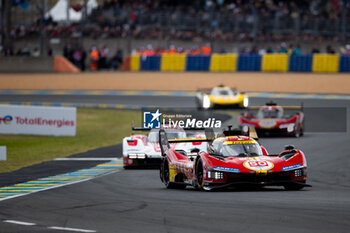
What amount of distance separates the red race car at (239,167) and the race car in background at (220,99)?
21.1 metres

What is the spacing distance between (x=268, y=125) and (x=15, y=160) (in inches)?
353

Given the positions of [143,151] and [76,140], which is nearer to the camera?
[143,151]

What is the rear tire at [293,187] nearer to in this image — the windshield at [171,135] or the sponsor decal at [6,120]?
the windshield at [171,135]

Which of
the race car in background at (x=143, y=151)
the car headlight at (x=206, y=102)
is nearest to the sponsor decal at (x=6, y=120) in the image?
the race car in background at (x=143, y=151)

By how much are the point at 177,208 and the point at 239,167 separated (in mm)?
2340

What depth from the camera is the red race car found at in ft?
46.2

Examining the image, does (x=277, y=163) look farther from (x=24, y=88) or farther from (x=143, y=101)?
(x=24, y=88)

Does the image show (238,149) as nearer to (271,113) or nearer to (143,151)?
(143,151)

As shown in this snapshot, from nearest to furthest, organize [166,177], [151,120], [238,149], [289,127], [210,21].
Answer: [238,149], [166,177], [151,120], [289,127], [210,21]

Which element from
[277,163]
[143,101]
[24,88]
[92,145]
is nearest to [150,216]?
[277,163]

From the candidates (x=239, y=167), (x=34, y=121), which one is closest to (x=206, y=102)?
(x=34, y=121)

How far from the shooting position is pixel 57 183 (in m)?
16.8

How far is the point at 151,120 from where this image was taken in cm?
1722

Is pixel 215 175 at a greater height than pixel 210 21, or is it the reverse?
pixel 210 21
